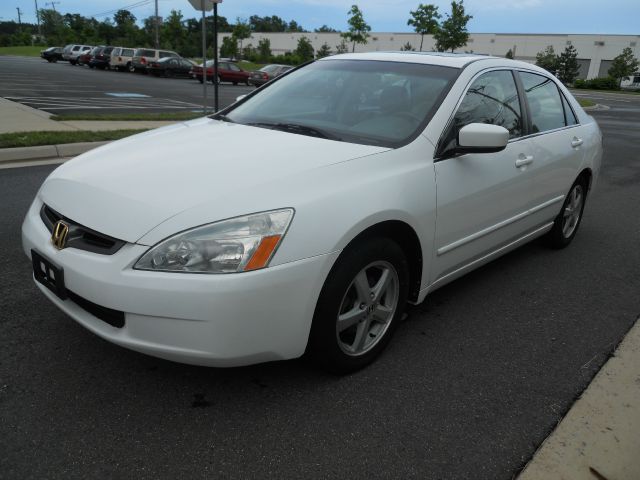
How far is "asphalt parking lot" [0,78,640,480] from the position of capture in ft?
6.92

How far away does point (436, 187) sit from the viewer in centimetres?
283

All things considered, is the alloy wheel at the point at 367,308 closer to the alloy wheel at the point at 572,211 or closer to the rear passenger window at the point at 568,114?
the alloy wheel at the point at 572,211

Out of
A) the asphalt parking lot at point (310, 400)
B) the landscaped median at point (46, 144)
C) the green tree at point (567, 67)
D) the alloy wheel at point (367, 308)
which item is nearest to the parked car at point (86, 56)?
the landscaped median at point (46, 144)

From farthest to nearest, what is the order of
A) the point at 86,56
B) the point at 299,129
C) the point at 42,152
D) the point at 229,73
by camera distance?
the point at 86,56 → the point at 229,73 → the point at 42,152 → the point at 299,129

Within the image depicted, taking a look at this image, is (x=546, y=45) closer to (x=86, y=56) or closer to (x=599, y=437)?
(x=86, y=56)

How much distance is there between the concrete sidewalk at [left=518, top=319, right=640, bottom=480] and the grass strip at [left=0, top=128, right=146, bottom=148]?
751 centimetres

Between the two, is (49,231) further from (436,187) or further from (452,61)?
(452,61)

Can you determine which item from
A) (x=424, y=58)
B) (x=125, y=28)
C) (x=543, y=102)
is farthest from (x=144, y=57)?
(x=125, y=28)

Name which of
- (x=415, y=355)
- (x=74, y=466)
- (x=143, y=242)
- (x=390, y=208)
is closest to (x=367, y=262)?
(x=390, y=208)

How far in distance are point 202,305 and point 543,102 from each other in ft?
10.8

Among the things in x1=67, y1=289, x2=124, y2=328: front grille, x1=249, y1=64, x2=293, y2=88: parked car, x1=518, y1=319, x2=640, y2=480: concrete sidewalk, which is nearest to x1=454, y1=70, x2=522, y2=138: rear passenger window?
x1=518, y1=319, x2=640, y2=480: concrete sidewalk

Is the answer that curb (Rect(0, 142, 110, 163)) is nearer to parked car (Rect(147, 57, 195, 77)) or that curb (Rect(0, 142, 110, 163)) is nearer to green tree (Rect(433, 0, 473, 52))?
parked car (Rect(147, 57, 195, 77))

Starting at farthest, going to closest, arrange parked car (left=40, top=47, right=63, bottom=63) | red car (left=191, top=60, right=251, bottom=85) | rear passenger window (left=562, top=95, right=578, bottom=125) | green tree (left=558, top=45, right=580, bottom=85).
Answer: green tree (left=558, top=45, right=580, bottom=85) < parked car (left=40, top=47, right=63, bottom=63) < red car (left=191, top=60, right=251, bottom=85) < rear passenger window (left=562, top=95, right=578, bottom=125)

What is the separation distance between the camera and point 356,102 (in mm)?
3289
